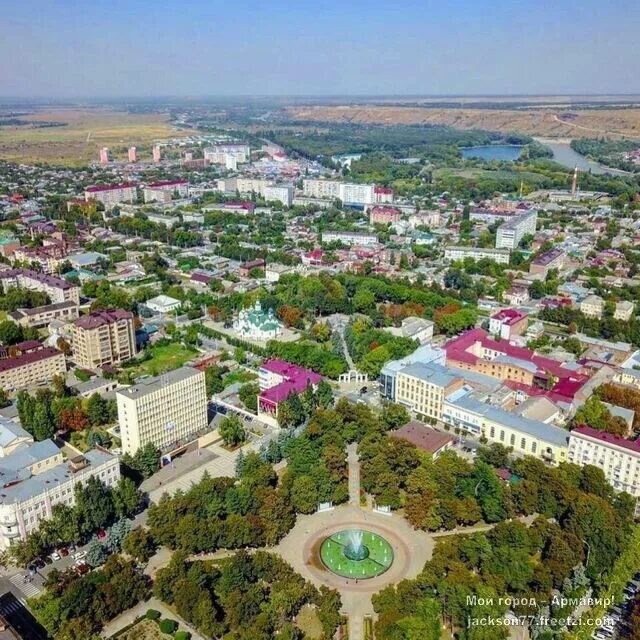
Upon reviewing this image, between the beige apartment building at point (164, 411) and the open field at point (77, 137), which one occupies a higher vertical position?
the open field at point (77, 137)

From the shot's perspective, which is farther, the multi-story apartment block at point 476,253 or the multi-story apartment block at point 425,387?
the multi-story apartment block at point 476,253

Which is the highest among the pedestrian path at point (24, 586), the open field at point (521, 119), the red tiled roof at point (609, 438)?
the open field at point (521, 119)

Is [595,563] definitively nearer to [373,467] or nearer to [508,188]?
[373,467]

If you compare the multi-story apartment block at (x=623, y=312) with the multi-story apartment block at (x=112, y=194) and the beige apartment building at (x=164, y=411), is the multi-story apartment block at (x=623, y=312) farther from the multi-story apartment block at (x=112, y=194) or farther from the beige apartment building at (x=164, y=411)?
the multi-story apartment block at (x=112, y=194)

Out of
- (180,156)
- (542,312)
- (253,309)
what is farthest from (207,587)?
(180,156)

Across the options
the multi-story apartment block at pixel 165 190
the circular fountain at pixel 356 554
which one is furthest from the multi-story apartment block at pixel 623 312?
the multi-story apartment block at pixel 165 190
